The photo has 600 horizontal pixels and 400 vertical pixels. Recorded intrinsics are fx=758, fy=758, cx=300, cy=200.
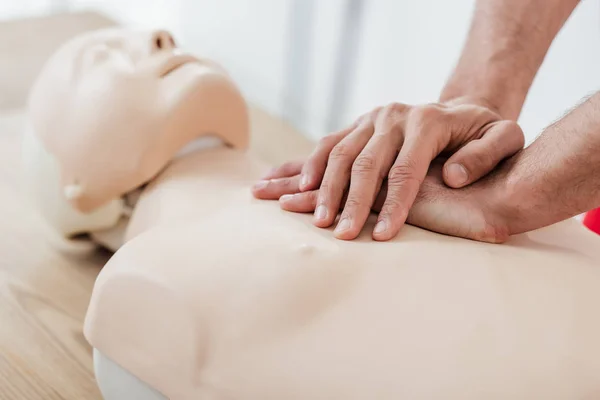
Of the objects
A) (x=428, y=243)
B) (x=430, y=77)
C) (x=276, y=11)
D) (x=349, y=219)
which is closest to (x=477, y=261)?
(x=428, y=243)

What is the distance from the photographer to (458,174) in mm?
1064

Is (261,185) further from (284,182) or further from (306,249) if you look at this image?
(306,249)

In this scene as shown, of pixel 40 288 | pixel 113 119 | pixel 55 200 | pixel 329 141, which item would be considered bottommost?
pixel 40 288

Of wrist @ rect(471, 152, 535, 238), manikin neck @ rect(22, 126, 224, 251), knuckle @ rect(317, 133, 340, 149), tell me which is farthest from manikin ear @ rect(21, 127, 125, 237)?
wrist @ rect(471, 152, 535, 238)

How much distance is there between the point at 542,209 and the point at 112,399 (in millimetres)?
675

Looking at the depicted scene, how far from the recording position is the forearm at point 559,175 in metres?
1.00

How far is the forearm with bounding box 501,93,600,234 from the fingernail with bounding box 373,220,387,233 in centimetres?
17

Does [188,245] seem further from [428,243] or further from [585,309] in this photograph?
[585,309]

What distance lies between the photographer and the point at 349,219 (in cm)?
105

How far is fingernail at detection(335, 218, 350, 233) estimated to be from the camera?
104 cm

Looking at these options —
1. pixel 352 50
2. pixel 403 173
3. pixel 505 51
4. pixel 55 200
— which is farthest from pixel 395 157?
pixel 352 50

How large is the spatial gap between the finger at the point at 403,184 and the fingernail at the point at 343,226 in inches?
1.5

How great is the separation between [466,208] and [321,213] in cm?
20

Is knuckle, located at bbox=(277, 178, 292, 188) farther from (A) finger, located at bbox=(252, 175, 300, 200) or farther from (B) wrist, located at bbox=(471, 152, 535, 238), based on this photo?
(B) wrist, located at bbox=(471, 152, 535, 238)
